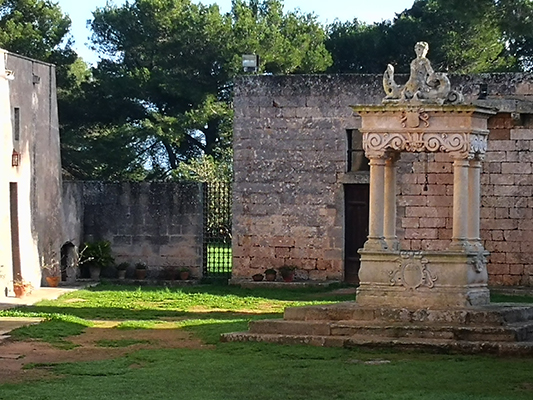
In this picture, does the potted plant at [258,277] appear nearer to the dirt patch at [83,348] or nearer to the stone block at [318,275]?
the stone block at [318,275]

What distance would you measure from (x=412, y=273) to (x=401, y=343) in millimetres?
1463

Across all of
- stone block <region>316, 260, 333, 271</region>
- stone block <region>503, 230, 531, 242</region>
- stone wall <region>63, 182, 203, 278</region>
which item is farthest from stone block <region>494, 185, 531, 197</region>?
stone wall <region>63, 182, 203, 278</region>

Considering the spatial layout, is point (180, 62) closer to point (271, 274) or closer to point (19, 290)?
point (271, 274)

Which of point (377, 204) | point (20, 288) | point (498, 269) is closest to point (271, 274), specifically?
point (498, 269)

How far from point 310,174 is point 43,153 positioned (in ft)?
15.5

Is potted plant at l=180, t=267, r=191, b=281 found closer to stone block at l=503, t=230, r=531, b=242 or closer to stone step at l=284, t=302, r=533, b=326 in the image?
stone block at l=503, t=230, r=531, b=242

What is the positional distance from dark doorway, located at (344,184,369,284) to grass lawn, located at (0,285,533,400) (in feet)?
22.3

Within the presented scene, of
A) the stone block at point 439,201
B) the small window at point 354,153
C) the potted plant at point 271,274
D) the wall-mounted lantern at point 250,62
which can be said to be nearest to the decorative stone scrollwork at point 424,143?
the stone block at point 439,201

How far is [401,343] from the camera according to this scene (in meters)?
15.1

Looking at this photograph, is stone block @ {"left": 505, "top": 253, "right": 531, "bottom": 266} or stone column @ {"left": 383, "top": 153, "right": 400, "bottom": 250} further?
stone block @ {"left": 505, "top": 253, "right": 531, "bottom": 266}

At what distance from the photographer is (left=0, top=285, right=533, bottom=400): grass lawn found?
1215cm

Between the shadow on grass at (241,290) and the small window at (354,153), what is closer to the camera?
the shadow on grass at (241,290)

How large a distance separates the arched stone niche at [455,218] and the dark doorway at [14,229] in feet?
25.4

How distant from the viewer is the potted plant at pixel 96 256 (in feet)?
83.9
